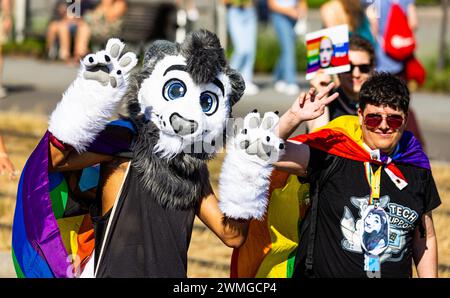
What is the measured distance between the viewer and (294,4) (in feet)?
43.9

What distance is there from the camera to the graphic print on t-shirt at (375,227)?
14.1 ft

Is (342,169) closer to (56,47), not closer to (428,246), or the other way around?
(428,246)

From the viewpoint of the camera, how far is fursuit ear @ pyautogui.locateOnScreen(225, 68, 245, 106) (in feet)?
13.8

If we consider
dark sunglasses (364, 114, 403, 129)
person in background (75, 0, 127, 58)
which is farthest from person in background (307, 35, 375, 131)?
person in background (75, 0, 127, 58)

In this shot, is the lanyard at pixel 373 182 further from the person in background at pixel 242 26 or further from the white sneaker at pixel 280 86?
the white sneaker at pixel 280 86

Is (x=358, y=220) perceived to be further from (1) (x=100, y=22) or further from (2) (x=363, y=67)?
(1) (x=100, y=22)

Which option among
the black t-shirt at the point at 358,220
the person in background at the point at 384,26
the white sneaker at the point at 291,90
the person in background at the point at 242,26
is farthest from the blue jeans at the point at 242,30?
the black t-shirt at the point at 358,220

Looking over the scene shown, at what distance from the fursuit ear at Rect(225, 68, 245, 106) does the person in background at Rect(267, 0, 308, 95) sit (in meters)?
9.19

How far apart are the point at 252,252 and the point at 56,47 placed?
12.7 m

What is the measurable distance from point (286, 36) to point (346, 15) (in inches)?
238

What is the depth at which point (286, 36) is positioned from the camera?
44.5 ft

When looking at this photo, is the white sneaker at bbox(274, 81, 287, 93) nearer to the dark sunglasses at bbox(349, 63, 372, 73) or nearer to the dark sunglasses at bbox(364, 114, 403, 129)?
the dark sunglasses at bbox(349, 63, 372, 73)

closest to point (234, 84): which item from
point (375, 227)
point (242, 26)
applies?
point (375, 227)
